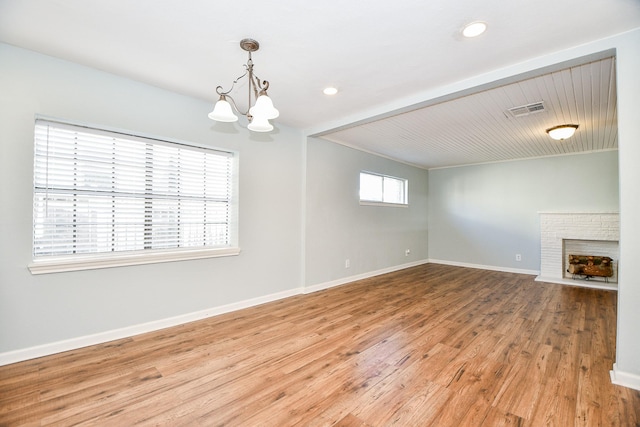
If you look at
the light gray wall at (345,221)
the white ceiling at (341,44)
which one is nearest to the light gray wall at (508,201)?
the light gray wall at (345,221)

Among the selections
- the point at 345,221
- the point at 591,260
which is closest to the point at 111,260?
the point at 345,221

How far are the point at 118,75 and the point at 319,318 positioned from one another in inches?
129

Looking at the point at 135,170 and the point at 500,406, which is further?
the point at 135,170

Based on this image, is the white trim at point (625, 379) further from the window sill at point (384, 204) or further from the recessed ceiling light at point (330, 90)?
the window sill at point (384, 204)

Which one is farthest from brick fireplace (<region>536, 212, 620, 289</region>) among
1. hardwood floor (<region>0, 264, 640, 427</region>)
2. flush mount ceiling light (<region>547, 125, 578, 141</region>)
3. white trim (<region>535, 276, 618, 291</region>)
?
flush mount ceiling light (<region>547, 125, 578, 141</region>)

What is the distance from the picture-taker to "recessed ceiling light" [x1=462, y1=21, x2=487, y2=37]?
78.8 inches

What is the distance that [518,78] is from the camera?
256cm

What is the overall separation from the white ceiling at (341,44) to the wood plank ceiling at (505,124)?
0.08ft

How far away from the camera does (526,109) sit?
11.3 feet

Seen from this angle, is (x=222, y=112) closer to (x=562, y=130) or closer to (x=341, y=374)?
(x=341, y=374)

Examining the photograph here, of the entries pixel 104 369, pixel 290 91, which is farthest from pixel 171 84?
pixel 104 369

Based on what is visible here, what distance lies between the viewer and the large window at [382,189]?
5.73 m

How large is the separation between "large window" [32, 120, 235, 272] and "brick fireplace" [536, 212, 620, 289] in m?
6.08

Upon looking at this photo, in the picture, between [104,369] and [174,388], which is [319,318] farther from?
[104,369]
